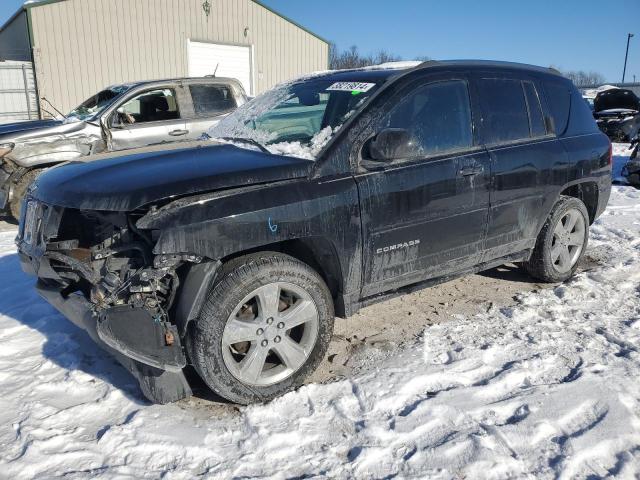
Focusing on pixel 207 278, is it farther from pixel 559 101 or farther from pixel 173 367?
pixel 559 101

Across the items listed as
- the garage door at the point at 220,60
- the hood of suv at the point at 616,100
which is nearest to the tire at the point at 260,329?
the garage door at the point at 220,60

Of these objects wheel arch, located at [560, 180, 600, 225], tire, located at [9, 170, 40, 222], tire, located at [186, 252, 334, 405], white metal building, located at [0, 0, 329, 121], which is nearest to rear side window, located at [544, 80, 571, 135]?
wheel arch, located at [560, 180, 600, 225]

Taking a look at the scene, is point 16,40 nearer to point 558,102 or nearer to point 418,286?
point 558,102

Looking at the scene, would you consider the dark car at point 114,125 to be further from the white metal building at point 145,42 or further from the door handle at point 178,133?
the white metal building at point 145,42

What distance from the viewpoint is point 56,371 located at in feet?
11.1

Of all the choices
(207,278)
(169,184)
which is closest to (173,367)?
(207,278)

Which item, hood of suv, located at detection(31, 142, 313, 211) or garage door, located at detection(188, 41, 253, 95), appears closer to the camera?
hood of suv, located at detection(31, 142, 313, 211)

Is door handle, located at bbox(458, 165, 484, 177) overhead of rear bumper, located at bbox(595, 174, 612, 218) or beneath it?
overhead

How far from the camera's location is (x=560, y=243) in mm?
4785

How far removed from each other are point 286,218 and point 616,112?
1654cm

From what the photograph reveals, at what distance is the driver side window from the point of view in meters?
7.75

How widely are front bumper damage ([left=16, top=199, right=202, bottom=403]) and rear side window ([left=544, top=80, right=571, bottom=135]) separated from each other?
352 cm

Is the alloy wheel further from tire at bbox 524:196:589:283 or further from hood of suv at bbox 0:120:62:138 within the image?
hood of suv at bbox 0:120:62:138

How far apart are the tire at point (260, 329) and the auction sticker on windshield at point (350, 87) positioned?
129 cm
